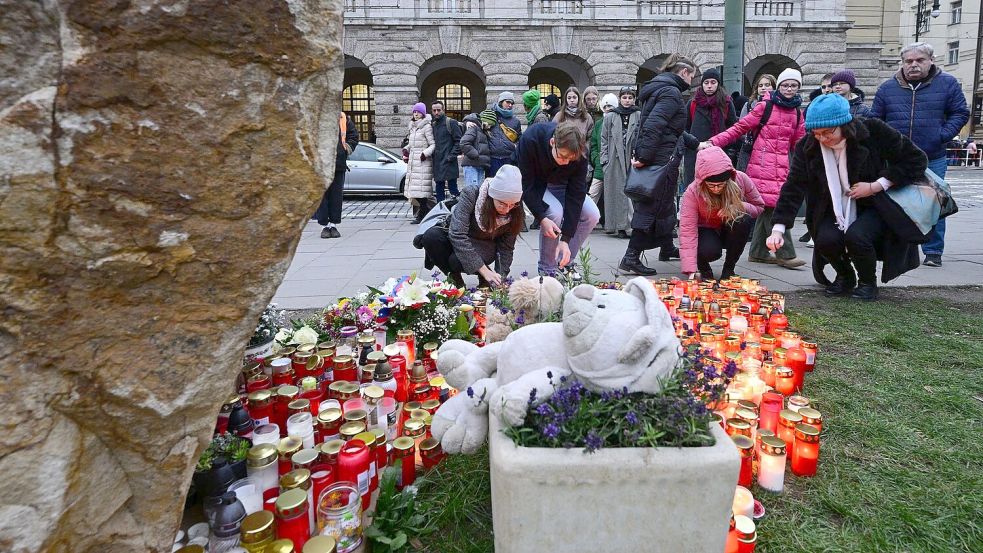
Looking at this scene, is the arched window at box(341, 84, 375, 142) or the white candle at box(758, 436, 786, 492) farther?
the arched window at box(341, 84, 375, 142)

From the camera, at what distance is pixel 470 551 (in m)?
1.80

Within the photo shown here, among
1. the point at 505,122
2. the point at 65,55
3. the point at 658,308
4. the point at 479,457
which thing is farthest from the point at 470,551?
the point at 505,122

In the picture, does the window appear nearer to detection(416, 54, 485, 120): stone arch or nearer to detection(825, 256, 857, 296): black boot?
detection(416, 54, 485, 120): stone arch

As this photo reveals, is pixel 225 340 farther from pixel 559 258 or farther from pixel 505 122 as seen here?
pixel 505 122

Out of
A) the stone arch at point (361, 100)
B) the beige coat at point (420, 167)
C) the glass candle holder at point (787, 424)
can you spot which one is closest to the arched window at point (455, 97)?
the stone arch at point (361, 100)

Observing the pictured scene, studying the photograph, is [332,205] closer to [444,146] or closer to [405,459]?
[444,146]

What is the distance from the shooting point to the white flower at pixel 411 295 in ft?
11.1

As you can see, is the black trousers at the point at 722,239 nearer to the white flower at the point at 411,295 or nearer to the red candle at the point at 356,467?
the white flower at the point at 411,295

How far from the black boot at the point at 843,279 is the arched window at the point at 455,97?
19.6 m

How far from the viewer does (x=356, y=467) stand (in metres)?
A: 1.91

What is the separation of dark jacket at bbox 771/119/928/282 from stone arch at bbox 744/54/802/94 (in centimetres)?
1716

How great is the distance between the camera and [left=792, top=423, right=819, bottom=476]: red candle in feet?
7.07

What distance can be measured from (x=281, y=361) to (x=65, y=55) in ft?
6.03

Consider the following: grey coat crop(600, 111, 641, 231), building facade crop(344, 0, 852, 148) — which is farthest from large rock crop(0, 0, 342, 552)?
building facade crop(344, 0, 852, 148)
